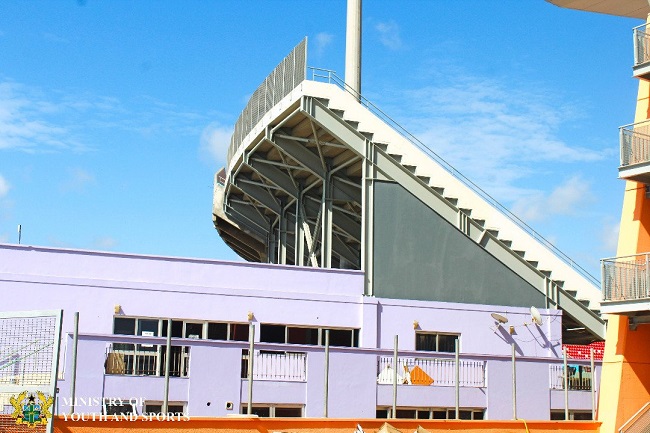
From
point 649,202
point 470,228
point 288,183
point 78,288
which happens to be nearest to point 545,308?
point 470,228

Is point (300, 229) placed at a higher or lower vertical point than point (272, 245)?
lower

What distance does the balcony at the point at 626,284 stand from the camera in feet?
76.0

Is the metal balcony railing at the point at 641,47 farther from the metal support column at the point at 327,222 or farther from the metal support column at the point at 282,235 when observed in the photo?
the metal support column at the point at 282,235

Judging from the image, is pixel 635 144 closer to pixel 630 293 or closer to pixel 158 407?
pixel 630 293

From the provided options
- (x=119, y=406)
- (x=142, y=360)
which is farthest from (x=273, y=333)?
(x=119, y=406)

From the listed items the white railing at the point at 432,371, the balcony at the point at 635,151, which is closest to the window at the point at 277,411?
the white railing at the point at 432,371

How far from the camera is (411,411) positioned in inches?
1119

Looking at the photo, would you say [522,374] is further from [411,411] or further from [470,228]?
[470,228]

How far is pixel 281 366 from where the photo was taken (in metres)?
26.4

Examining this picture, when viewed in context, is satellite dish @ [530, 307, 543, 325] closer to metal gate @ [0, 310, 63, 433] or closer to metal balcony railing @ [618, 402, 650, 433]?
metal balcony railing @ [618, 402, 650, 433]

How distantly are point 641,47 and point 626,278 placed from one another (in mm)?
6183

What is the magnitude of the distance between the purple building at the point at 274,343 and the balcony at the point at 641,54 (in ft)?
27.1

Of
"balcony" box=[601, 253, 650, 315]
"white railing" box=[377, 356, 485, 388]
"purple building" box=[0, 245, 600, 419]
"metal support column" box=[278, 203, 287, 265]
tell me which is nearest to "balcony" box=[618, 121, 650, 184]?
"balcony" box=[601, 253, 650, 315]

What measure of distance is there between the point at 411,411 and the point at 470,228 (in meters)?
7.56
